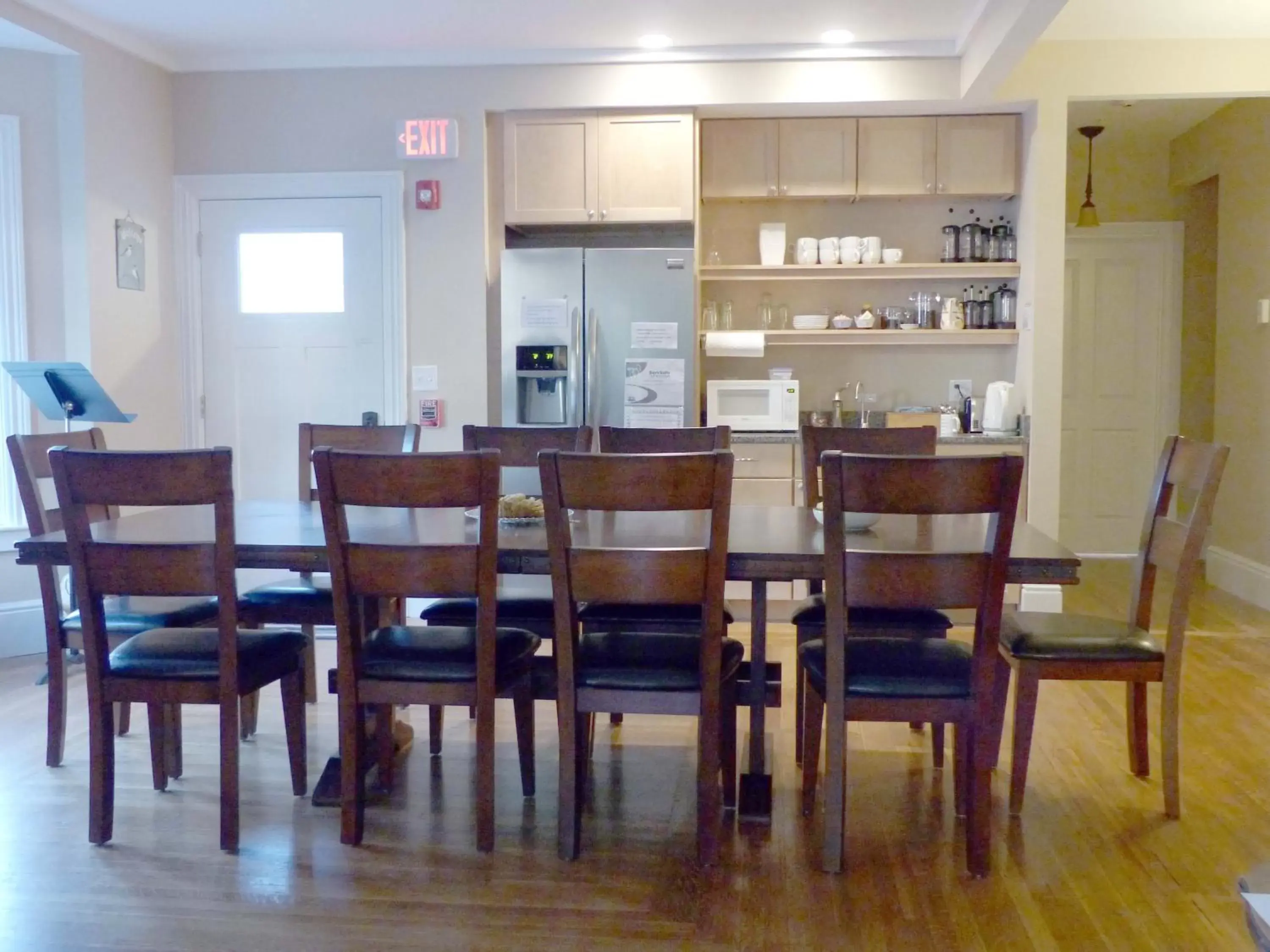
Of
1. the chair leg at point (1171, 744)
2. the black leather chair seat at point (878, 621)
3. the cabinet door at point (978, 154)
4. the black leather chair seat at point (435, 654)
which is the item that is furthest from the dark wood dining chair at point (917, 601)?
the cabinet door at point (978, 154)

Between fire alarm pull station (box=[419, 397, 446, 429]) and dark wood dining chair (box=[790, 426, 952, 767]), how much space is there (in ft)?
7.15

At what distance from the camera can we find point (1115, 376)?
23.1 feet

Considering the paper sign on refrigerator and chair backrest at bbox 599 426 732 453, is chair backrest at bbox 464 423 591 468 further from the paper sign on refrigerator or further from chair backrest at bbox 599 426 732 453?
the paper sign on refrigerator

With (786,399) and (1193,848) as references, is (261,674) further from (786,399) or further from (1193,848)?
(786,399)

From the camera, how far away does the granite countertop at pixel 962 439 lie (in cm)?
511

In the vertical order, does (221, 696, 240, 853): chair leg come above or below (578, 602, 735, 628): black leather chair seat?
below

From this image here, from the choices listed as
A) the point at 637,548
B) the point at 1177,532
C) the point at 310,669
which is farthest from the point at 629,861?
the point at 1177,532

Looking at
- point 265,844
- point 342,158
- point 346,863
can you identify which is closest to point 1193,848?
point 346,863

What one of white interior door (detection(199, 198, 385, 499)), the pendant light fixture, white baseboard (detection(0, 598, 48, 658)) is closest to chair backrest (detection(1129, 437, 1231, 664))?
white interior door (detection(199, 198, 385, 499))

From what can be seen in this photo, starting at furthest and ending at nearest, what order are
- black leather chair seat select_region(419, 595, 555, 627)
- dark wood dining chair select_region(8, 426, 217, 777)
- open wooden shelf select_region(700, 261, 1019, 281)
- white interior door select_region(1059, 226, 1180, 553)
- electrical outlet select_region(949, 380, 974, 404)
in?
white interior door select_region(1059, 226, 1180, 553) < electrical outlet select_region(949, 380, 974, 404) < open wooden shelf select_region(700, 261, 1019, 281) < black leather chair seat select_region(419, 595, 555, 627) < dark wood dining chair select_region(8, 426, 217, 777)

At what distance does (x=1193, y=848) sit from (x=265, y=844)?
221cm

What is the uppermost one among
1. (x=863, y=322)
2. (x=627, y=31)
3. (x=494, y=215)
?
(x=627, y=31)

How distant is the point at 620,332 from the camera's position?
504 cm

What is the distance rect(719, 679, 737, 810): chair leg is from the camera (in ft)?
9.18
